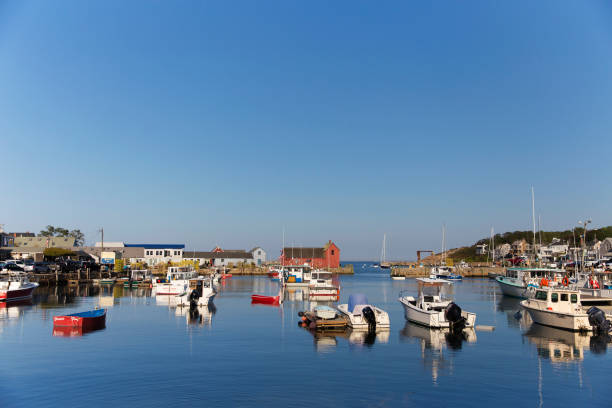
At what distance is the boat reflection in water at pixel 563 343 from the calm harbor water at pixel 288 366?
3.7 inches

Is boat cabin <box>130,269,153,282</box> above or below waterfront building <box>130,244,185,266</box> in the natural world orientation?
below

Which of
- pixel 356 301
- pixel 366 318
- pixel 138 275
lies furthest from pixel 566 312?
pixel 138 275

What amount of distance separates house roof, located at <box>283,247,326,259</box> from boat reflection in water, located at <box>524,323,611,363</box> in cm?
12285

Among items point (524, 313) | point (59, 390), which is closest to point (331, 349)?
point (59, 390)

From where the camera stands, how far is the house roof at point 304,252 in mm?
163250

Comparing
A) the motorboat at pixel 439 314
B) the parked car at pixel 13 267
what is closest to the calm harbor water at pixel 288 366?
the motorboat at pixel 439 314

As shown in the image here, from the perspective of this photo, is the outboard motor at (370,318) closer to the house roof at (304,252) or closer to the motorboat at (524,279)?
the motorboat at (524,279)

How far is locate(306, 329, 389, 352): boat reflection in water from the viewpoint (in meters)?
34.8

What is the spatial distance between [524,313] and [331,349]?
31.5m

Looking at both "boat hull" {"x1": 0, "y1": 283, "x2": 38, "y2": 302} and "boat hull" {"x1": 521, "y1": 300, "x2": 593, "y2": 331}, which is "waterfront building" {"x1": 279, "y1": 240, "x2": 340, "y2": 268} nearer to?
"boat hull" {"x1": 0, "y1": 283, "x2": 38, "y2": 302}

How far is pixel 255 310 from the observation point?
185ft

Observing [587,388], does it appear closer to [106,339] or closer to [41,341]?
[106,339]

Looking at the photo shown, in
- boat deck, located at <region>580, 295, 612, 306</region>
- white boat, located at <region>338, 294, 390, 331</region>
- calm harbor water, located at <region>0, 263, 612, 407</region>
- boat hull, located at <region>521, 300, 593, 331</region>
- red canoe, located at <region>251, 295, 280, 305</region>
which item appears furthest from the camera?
red canoe, located at <region>251, 295, 280, 305</region>

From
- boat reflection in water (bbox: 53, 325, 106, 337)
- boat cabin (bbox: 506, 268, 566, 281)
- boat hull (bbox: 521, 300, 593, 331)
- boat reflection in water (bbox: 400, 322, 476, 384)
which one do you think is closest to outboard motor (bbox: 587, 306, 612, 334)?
boat hull (bbox: 521, 300, 593, 331)
